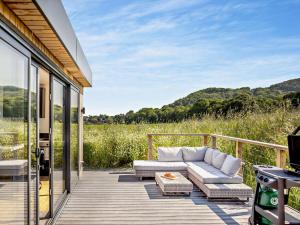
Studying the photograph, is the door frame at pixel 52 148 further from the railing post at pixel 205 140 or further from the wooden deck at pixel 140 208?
the railing post at pixel 205 140

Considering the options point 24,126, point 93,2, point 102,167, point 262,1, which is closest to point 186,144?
point 102,167

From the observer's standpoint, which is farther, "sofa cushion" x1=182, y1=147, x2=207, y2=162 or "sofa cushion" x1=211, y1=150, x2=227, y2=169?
"sofa cushion" x1=182, y1=147, x2=207, y2=162

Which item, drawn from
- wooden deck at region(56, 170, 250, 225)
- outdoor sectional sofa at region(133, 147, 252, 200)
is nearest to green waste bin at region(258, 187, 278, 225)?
wooden deck at region(56, 170, 250, 225)

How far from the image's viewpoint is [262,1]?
12141 mm

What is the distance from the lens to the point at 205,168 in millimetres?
7160

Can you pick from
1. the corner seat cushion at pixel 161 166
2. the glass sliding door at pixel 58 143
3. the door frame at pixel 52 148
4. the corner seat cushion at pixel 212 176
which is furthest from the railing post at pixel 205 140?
the glass sliding door at pixel 58 143

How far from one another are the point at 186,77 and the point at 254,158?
713 inches

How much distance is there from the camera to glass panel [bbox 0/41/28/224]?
2.34 m

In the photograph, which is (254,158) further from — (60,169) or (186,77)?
(186,77)

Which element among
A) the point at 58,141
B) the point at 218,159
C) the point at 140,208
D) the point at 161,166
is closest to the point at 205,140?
the point at 161,166

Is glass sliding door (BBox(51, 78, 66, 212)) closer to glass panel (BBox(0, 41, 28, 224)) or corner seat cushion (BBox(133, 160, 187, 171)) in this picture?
glass panel (BBox(0, 41, 28, 224))

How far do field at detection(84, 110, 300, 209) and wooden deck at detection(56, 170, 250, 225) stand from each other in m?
2.11

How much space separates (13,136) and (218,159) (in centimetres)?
529

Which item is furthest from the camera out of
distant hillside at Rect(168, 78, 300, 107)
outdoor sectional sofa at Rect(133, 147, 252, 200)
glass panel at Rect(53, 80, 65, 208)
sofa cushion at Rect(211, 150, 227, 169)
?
distant hillside at Rect(168, 78, 300, 107)
